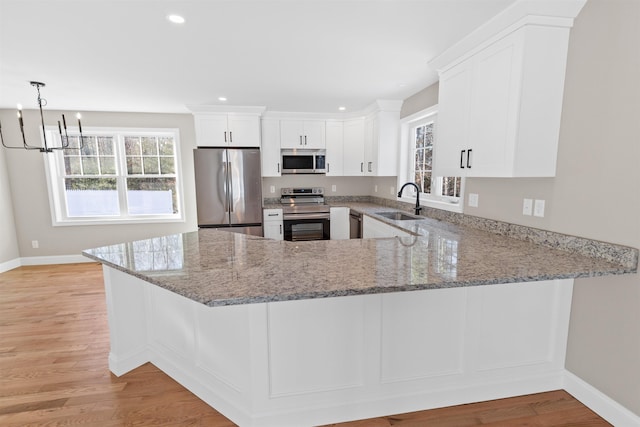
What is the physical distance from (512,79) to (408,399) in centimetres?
196

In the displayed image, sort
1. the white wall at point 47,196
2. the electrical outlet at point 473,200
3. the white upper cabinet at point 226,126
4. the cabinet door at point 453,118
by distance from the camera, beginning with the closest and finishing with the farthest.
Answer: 1. the cabinet door at point 453,118
2. the electrical outlet at point 473,200
3. the white upper cabinet at point 226,126
4. the white wall at point 47,196

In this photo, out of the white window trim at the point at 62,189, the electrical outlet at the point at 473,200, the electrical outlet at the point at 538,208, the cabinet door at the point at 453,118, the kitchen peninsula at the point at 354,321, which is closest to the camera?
the kitchen peninsula at the point at 354,321

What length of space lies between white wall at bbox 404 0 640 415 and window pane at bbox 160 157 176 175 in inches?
190

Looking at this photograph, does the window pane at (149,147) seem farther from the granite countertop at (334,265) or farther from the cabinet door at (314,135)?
the granite countertop at (334,265)

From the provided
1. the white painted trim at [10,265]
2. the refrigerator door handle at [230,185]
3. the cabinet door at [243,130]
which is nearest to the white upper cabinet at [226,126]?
the cabinet door at [243,130]

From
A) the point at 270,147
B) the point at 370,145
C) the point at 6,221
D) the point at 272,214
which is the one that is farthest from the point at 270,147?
the point at 6,221

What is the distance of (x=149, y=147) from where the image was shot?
4.71 m

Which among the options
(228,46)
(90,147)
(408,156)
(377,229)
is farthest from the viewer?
(90,147)

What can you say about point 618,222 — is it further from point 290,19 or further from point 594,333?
point 290,19

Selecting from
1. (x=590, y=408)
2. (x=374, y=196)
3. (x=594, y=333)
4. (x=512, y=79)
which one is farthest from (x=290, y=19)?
(x=374, y=196)

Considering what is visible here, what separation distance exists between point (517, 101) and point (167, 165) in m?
4.71

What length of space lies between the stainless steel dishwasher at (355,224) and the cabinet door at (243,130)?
66.8 inches

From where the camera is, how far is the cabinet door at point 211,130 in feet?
13.6

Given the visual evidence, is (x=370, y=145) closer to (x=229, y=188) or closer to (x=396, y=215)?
(x=396, y=215)
